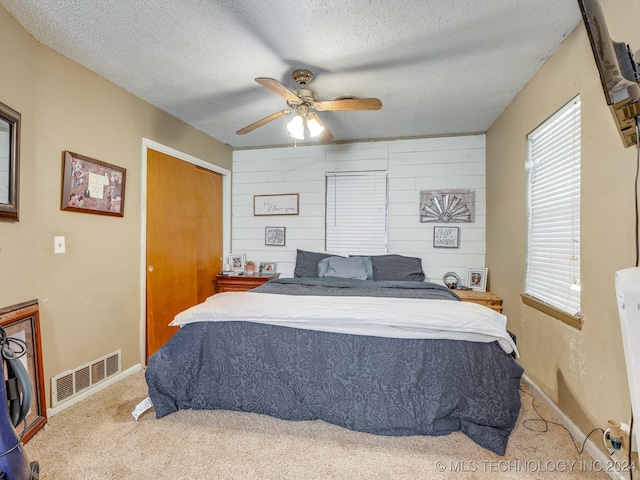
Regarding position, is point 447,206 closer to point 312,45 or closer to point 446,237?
point 446,237

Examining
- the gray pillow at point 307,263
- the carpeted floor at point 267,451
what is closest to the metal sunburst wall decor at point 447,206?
the gray pillow at point 307,263

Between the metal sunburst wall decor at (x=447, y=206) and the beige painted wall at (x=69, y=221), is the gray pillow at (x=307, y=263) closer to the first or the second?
the metal sunburst wall decor at (x=447, y=206)

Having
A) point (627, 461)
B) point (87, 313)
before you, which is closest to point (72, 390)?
point (87, 313)

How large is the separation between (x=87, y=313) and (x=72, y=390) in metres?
Answer: 0.52

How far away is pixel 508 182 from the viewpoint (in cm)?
289

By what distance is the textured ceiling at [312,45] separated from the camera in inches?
67.7

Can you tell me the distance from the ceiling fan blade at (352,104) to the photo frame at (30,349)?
7.27 ft

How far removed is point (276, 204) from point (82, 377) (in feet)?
8.67

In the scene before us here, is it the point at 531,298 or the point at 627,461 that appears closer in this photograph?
the point at 627,461

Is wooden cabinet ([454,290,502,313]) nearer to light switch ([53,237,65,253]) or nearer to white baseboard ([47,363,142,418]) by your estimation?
white baseboard ([47,363,142,418])

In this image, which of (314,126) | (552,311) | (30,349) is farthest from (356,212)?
(30,349)

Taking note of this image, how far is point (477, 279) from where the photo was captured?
3494 mm

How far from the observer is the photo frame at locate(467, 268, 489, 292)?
3.46 m

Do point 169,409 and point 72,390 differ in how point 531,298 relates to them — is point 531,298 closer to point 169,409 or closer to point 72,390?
point 169,409
